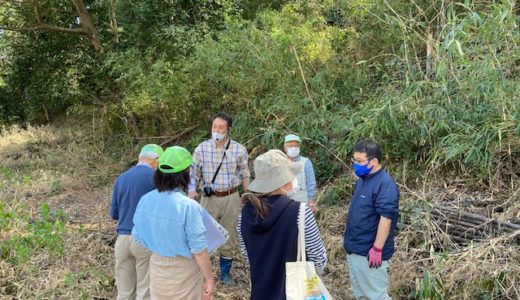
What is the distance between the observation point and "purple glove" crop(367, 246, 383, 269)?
2732mm

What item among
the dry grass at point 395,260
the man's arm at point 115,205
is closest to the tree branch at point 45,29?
the dry grass at point 395,260

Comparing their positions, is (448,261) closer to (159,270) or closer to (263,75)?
(159,270)

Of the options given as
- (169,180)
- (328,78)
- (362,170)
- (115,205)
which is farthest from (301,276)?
(328,78)

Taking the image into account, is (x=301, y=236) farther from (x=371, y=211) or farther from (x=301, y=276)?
(x=371, y=211)

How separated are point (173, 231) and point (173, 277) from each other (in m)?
0.29

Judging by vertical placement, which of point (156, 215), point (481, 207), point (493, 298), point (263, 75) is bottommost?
point (493, 298)

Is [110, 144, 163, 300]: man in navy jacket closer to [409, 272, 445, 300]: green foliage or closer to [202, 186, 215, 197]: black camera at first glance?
[202, 186, 215, 197]: black camera

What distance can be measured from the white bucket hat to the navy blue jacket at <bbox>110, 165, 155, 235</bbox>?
1.13 m

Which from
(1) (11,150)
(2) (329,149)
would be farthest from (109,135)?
(2) (329,149)

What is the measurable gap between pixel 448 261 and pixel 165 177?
2209 mm

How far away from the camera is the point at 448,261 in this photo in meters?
3.35

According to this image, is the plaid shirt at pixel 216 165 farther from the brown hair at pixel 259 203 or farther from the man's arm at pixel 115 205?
the brown hair at pixel 259 203

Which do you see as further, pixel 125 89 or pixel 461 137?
pixel 125 89

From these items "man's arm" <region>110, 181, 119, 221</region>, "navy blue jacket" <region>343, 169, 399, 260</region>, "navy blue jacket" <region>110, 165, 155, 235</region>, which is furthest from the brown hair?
"man's arm" <region>110, 181, 119, 221</region>
